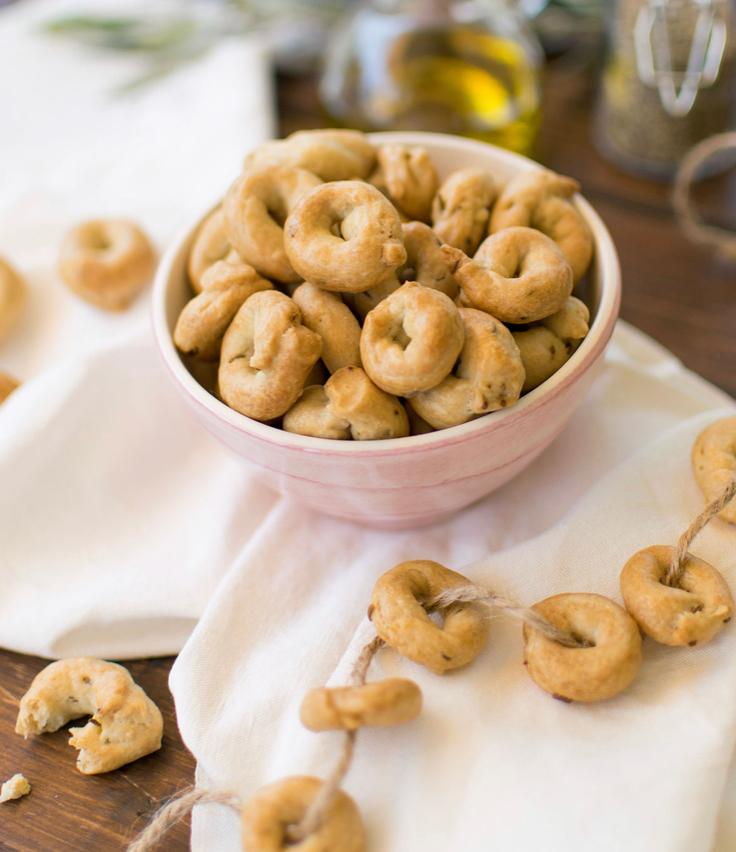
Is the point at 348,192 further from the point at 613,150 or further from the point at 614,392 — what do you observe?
the point at 613,150

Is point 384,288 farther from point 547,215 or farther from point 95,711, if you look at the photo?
point 95,711

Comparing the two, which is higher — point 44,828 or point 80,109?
point 80,109

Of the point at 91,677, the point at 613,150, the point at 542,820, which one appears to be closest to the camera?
the point at 542,820

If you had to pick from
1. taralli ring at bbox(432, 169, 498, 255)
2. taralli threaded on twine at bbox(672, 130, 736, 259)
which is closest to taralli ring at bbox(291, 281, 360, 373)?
taralli ring at bbox(432, 169, 498, 255)

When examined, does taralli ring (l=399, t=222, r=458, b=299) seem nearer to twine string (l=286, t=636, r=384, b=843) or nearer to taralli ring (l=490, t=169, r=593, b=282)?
taralli ring (l=490, t=169, r=593, b=282)

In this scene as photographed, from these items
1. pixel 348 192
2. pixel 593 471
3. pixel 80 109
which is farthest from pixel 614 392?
pixel 80 109

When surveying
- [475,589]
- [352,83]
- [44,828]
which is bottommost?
[44,828]
